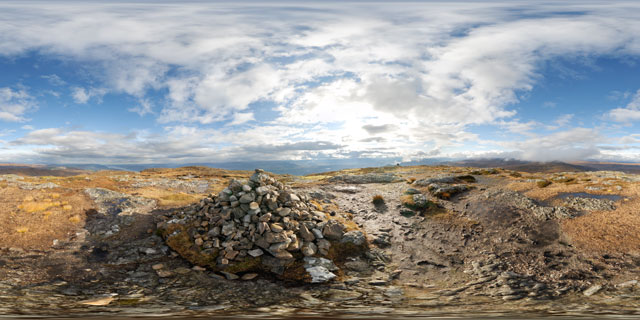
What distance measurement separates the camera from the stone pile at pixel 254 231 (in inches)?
645

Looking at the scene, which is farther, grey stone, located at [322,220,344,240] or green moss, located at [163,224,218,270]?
grey stone, located at [322,220,344,240]

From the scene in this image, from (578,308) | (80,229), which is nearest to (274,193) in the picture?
(80,229)

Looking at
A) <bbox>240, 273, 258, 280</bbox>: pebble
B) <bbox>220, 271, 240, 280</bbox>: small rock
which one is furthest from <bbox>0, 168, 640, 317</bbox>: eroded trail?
<bbox>240, 273, 258, 280</bbox>: pebble

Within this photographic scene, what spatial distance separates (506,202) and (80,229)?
115 ft

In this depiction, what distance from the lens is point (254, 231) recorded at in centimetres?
1777

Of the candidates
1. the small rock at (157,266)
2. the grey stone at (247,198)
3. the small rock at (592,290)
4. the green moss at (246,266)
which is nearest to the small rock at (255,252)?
the green moss at (246,266)

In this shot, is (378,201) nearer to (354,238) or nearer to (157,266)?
(354,238)

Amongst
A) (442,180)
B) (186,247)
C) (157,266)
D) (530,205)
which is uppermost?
(442,180)

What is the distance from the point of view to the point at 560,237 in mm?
19000

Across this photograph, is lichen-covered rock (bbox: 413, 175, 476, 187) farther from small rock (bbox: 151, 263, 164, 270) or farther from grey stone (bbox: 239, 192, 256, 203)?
small rock (bbox: 151, 263, 164, 270)

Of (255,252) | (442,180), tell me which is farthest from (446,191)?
(255,252)

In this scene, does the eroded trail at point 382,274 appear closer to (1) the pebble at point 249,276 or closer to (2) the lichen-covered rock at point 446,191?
(1) the pebble at point 249,276

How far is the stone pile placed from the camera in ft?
53.8

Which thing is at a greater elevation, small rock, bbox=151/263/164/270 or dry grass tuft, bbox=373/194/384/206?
dry grass tuft, bbox=373/194/384/206
